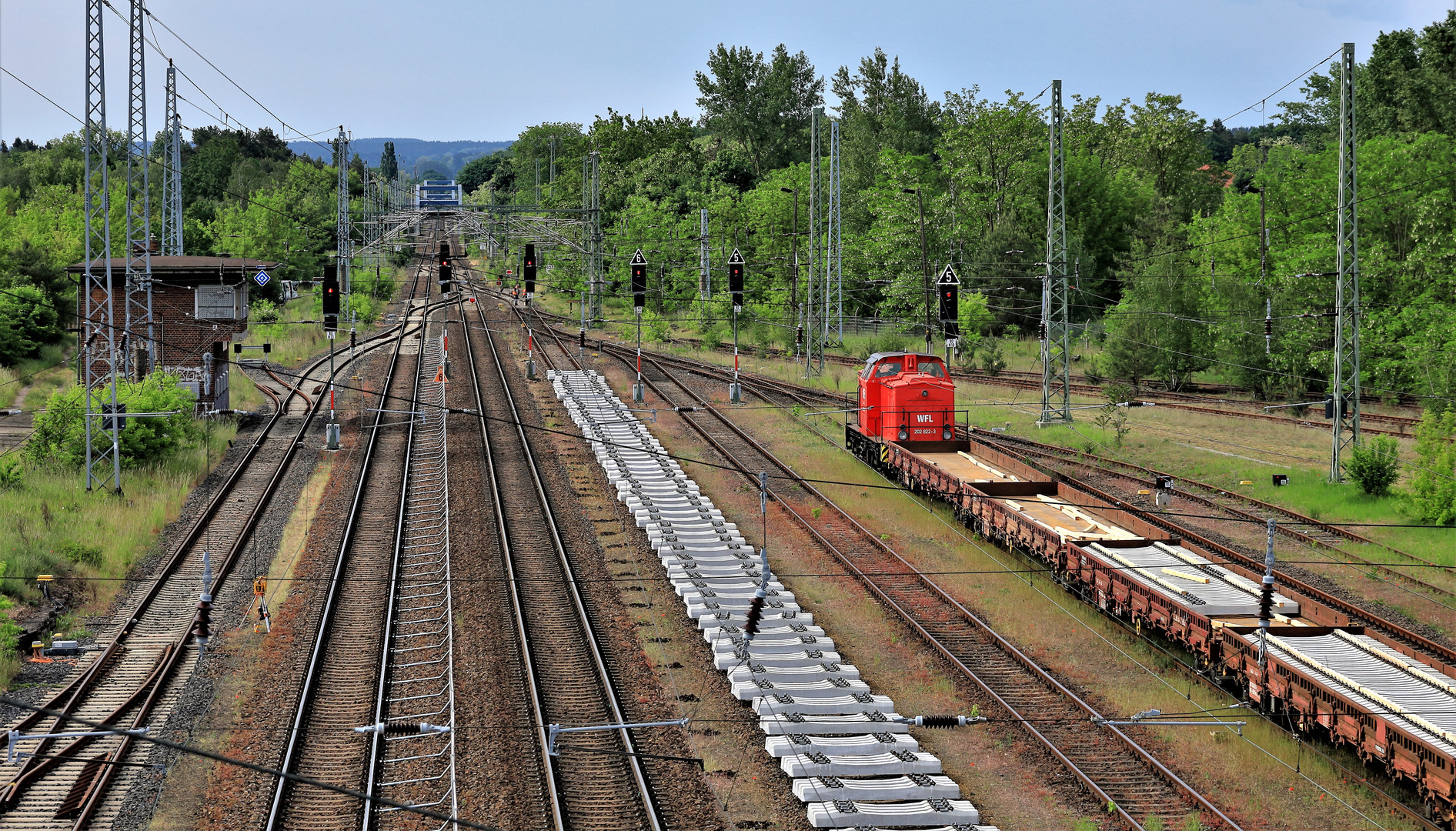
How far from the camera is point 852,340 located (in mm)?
63281

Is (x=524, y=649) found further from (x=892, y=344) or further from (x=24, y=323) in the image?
(x=24, y=323)

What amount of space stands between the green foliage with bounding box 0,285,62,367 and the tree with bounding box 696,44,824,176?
69280 mm

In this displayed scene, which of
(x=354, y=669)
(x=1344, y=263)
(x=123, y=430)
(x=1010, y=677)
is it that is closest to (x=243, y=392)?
(x=123, y=430)

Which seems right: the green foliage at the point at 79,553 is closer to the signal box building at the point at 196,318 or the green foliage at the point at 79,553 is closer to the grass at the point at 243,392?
the signal box building at the point at 196,318

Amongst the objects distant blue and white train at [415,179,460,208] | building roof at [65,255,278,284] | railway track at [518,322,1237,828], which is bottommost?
railway track at [518,322,1237,828]

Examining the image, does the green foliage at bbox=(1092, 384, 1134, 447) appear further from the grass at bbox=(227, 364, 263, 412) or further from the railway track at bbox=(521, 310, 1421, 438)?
the grass at bbox=(227, 364, 263, 412)

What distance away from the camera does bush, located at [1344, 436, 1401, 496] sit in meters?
29.2

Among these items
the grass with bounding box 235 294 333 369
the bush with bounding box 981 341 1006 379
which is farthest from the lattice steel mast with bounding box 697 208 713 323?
the grass with bounding box 235 294 333 369

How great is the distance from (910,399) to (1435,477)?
1255cm

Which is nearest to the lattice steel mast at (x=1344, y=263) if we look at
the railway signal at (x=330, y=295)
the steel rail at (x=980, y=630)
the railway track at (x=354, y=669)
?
the steel rail at (x=980, y=630)

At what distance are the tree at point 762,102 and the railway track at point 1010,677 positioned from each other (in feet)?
283

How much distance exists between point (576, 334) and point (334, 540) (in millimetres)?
39504

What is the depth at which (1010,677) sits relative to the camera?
19641 mm

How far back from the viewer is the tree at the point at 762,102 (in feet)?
378
